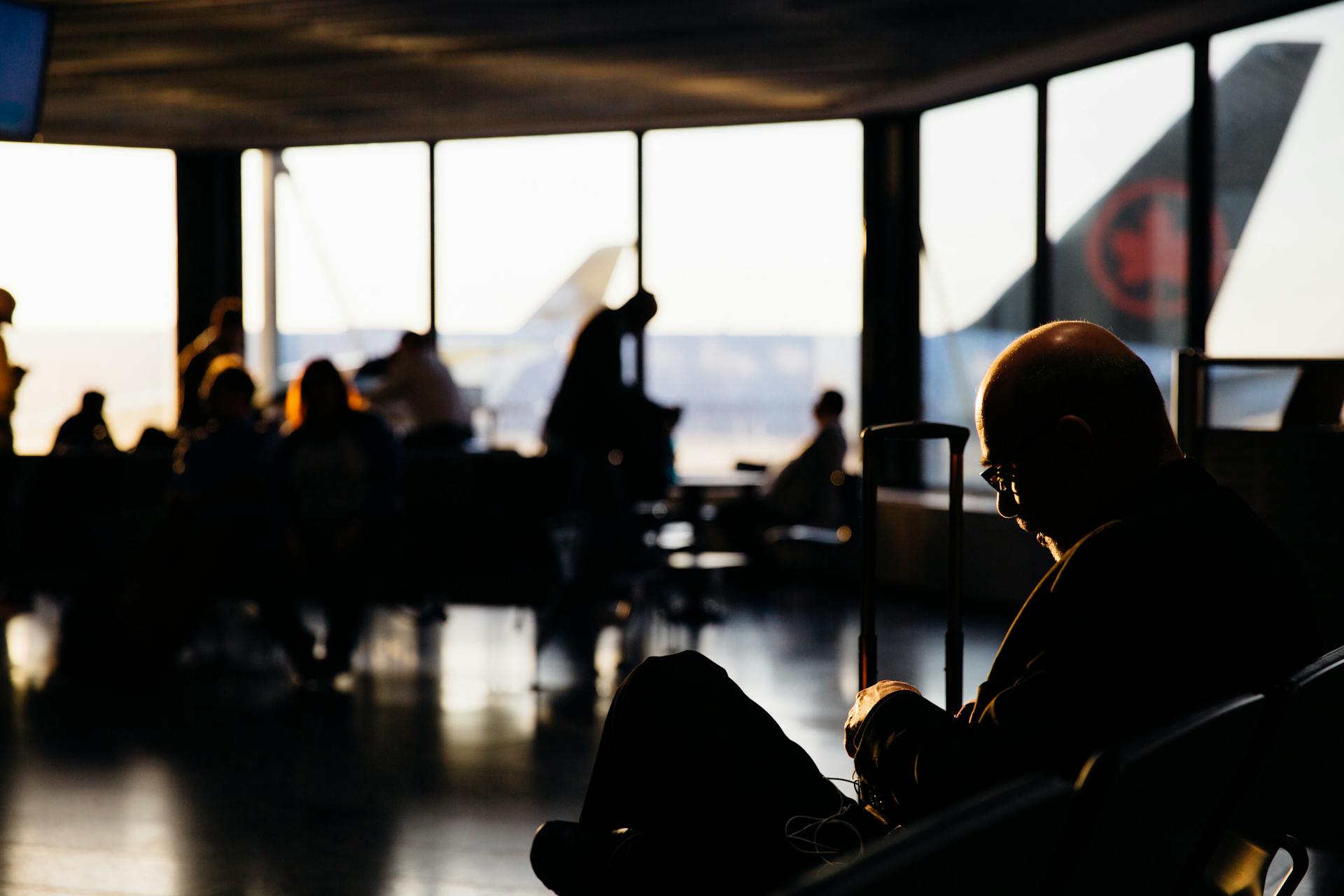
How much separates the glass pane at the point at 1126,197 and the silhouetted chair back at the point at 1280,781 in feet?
19.2

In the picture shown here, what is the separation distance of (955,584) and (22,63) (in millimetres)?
5529

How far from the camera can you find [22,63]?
20.9 ft

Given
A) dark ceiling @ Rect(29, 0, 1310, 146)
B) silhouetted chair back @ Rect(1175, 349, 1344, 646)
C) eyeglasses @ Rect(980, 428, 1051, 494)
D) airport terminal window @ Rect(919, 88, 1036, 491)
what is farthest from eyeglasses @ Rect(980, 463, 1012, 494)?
airport terminal window @ Rect(919, 88, 1036, 491)

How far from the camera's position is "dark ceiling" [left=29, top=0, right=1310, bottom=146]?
21.4ft

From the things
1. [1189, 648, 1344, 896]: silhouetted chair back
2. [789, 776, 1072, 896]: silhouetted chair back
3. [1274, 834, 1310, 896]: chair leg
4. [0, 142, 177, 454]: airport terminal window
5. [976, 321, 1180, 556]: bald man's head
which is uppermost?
[0, 142, 177, 454]: airport terminal window

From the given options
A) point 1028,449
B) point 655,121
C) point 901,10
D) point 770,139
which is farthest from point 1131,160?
point 1028,449

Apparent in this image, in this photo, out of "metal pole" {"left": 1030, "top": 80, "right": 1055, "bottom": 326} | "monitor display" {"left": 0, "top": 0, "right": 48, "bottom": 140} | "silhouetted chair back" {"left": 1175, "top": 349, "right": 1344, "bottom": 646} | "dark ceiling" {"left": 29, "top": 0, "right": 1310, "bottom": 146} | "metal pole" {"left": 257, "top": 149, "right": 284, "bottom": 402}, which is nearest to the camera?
"silhouetted chair back" {"left": 1175, "top": 349, "right": 1344, "bottom": 646}

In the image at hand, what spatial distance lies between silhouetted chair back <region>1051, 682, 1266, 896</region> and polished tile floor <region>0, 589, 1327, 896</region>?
6.61ft

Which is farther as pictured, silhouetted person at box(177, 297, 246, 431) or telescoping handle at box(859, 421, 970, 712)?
silhouetted person at box(177, 297, 246, 431)

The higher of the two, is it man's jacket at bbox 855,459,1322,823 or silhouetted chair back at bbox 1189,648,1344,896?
man's jacket at bbox 855,459,1322,823

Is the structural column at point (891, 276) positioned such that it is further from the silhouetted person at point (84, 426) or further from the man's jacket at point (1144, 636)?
the man's jacket at point (1144, 636)

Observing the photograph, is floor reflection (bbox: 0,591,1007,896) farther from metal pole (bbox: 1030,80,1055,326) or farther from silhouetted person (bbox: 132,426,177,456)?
metal pole (bbox: 1030,80,1055,326)

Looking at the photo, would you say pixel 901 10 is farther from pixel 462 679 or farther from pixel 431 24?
pixel 462 679

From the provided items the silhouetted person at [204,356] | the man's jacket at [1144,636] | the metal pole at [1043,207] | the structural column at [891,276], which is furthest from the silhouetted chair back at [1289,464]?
the structural column at [891,276]
